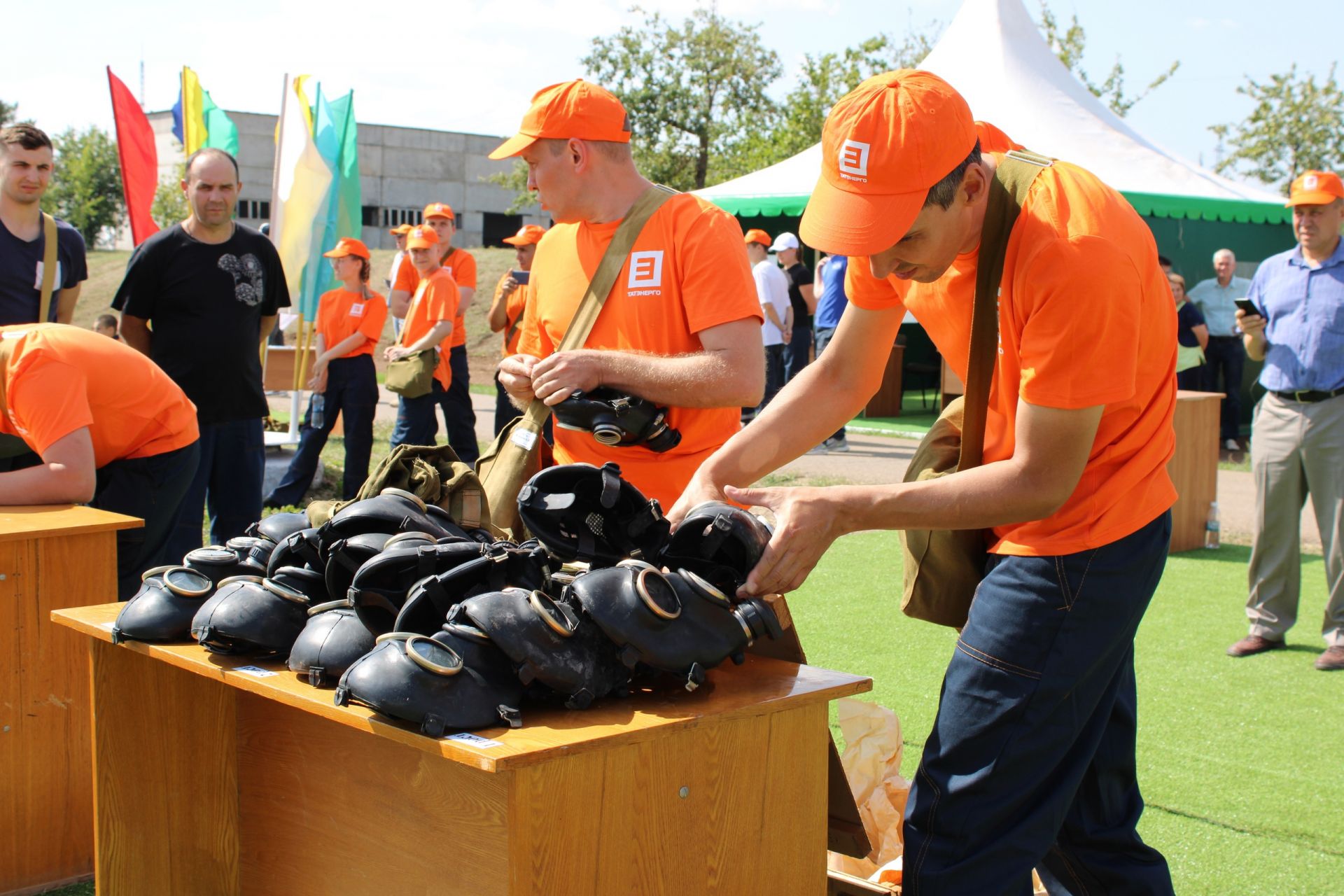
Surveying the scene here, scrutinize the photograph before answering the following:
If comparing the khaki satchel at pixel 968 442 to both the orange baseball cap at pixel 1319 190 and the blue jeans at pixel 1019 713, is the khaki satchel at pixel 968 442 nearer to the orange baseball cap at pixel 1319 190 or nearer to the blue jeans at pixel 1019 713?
the blue jeans at pixel 1019 713

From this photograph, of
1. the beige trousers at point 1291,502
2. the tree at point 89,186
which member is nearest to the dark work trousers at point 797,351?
the beige trousers at point 1291,502

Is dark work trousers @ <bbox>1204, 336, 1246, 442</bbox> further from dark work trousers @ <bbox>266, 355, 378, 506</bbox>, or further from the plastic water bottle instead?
dark work trousers @ <bbox>266, 355, 378, 506</bbox>

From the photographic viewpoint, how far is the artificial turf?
139 inches

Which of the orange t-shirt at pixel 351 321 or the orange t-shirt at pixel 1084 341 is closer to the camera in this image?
the orange t-shirt at pixel 1084 341

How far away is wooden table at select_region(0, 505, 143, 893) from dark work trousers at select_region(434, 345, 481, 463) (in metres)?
5.96

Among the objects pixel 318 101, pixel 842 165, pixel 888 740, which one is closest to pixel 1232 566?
pixel 888 740

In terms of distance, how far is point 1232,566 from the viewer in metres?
7.66

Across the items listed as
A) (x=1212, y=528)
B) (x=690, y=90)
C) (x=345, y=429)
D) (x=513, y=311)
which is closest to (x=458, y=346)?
(x=513, y=311)

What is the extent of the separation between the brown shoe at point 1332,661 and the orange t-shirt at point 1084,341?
378cm

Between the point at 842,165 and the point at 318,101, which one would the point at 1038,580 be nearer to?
the point at 842,165

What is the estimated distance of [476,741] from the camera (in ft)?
5.71

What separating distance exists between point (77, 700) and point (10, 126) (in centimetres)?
334

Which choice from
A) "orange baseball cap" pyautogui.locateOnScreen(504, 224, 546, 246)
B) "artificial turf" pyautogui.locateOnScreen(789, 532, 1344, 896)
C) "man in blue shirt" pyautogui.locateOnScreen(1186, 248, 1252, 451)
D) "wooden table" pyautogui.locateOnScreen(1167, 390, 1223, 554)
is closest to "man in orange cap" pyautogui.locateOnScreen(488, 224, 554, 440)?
"orange baseball cap" pyautogui.locateOnScreen(504, 224, 546, 246)

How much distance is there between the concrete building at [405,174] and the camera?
5144 cm
